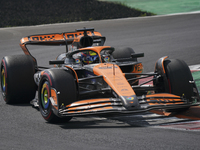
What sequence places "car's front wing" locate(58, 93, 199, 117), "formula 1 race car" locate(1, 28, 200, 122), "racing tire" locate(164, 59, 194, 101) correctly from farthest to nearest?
"racing tire" locate(164, 59, 194, 101)
"formula 1 race car" locate(1, 28, 200, 122)
"car's front wing" locate(58, 93, 199, 117)

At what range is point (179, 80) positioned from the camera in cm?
696

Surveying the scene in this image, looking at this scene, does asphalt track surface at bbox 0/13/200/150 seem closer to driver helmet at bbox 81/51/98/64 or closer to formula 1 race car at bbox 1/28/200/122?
formula 1 race car at bbox 1/28/200/122

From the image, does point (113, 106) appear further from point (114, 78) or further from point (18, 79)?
point (18, 79)

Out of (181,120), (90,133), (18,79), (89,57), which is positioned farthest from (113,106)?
(18,79)

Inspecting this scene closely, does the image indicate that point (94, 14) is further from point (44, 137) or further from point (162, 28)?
point (44, 137)

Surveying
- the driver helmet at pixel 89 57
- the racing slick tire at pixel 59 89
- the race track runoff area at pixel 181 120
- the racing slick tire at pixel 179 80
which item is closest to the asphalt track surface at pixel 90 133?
the race track runoff area at pixel 181 120

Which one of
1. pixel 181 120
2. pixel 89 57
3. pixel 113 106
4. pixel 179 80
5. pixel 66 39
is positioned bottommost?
pixel 181 120

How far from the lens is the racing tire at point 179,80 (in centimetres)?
692

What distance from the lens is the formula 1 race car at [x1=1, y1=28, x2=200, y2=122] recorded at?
623 cm

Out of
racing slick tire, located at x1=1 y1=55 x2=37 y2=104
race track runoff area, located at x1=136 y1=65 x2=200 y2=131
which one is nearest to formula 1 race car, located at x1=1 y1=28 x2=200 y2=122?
racing slick tire, located at x1=1 y1=55 x2=37 y2=104

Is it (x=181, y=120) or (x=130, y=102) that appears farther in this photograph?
(x=181, y=120)

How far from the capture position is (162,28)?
18750 millimetres

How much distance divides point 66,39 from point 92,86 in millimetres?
2440

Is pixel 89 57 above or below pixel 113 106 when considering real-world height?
above
